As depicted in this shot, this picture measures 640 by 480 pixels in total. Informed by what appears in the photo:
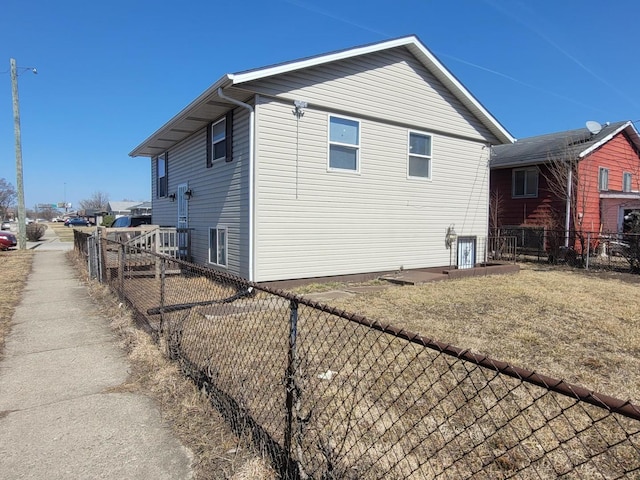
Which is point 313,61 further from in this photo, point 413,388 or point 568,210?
point 568,210

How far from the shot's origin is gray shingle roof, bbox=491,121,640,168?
606 inches

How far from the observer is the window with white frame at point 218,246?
9.36 metres

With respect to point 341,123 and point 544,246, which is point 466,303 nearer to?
point 341,123

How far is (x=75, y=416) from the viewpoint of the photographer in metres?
3.23

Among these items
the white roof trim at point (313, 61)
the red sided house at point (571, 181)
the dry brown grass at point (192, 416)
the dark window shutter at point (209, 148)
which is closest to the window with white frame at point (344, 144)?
the white roof trim at point (313, 61)

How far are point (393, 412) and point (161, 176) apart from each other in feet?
44.6

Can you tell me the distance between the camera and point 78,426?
3088 mm

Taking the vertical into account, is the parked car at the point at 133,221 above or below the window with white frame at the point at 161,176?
below

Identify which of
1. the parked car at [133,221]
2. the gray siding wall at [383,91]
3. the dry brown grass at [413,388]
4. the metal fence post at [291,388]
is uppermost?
the gray siding wall at [383,91]

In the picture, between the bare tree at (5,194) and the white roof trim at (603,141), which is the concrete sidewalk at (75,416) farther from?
the bare tree at (5,194)

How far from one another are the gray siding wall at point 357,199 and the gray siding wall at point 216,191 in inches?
19.7

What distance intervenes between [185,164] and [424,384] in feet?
33.8

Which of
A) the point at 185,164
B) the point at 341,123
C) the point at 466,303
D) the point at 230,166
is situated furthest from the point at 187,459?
the point at 185,164

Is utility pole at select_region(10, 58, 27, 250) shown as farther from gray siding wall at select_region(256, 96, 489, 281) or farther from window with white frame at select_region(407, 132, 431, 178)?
window with white frame at select_region(407, 132, 431, 178)
